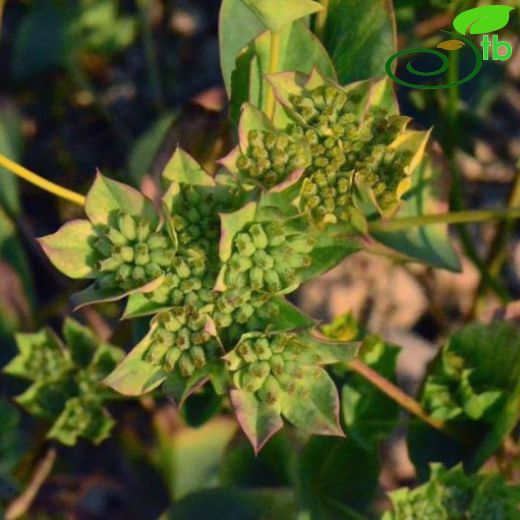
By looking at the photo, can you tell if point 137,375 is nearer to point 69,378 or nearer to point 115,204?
point 115,204

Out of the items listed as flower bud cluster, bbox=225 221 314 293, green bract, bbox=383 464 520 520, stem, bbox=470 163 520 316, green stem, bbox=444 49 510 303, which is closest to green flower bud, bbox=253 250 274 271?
flower bud cluster, bbox=225 221 314 293

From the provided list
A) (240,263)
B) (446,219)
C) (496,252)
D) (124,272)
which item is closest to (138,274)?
(124,272)

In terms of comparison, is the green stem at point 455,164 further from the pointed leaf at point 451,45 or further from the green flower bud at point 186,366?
the green flower bud at point 186,366

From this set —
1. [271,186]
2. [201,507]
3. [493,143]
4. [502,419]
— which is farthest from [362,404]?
[493,143]

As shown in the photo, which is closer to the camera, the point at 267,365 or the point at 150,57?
the point at 267,365

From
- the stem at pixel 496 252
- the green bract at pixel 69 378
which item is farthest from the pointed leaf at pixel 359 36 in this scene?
the green bract at pixel 69 378

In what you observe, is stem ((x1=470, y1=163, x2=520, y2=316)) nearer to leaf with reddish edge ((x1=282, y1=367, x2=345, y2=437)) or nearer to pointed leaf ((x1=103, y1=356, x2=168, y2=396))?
leaf with reddish edge ((x1=282, y1=367, x2=345, y2=437))

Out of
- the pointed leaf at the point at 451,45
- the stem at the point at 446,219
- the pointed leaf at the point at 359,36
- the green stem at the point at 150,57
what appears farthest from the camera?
the green stem at the point at 150,57
